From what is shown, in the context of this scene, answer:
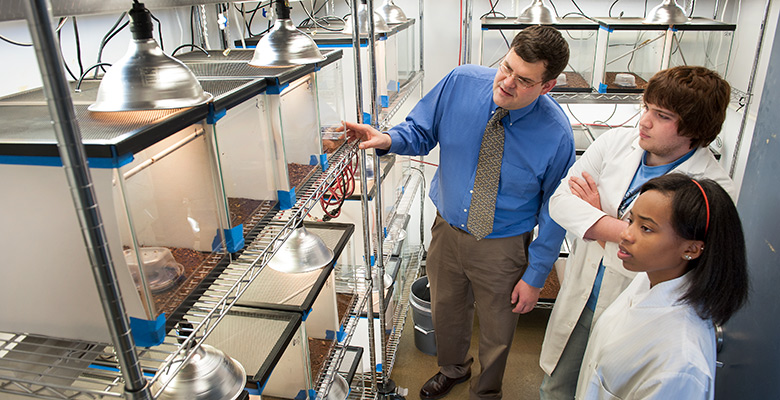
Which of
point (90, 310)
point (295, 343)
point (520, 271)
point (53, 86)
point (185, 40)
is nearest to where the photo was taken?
point (53, 86)

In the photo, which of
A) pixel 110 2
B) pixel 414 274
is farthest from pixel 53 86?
pixel 414 274

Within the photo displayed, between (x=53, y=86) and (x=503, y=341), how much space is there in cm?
189

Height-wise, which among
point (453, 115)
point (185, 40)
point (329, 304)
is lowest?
point (329, 304)

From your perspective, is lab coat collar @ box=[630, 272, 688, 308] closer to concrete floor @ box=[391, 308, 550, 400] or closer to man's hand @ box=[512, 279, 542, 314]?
man's hand @ box=[512, 279, 542, 314]

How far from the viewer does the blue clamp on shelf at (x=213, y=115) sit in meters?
0.87

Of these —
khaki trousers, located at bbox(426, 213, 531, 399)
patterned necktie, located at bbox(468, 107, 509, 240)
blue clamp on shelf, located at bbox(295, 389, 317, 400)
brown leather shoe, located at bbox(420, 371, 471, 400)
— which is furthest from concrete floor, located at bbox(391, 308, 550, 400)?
blue clamp on shelf, located at bbox(295, 389, 317, 400)

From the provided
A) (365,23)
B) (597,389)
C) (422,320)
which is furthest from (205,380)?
(422,320)

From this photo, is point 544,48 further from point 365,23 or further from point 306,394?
point 306,394

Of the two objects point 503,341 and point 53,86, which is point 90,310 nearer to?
point 53,86

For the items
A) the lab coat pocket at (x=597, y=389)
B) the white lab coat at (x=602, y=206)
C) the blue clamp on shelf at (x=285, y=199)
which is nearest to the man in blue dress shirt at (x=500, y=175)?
the white lab coat at (x=602, y=206)

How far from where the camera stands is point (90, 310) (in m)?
0.78

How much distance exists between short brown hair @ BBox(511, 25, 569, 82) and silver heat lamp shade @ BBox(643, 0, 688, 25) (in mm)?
1195

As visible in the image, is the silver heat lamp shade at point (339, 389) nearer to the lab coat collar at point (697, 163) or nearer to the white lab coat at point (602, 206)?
the white lab coat at point (602, 206)

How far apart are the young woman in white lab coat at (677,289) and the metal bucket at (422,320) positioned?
1434 mm
